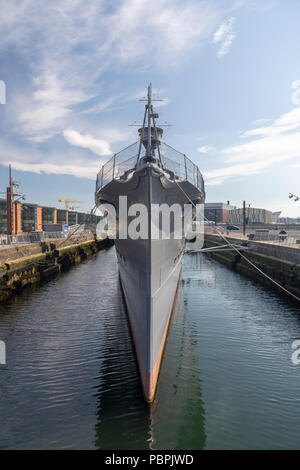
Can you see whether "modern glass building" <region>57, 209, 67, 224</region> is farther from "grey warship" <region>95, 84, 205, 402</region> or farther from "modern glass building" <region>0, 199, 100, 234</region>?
"grey warship" <region>95, 84, 205, 402</region>

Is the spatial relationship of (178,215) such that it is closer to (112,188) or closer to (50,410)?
(112,188)

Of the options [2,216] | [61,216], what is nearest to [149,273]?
[2,216]

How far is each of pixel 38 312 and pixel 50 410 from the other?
8121 mm

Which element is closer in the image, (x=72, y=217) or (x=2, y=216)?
(x=2, y=216)

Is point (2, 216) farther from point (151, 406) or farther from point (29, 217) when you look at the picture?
point (151, 406)

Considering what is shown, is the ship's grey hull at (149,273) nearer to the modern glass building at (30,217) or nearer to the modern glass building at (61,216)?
the modern glass building at (30,217)

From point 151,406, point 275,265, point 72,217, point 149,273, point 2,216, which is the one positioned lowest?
point 151,406

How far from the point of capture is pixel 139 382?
735cm

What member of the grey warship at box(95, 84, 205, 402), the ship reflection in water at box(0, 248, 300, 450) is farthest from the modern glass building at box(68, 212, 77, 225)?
the grey warship at box(95, 84, 205, 402)

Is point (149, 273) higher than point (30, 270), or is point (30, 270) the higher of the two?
point (149, 273)

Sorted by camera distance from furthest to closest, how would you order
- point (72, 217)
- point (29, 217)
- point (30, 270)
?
point (72, 217) < point (29, 217) < point (30, 270)

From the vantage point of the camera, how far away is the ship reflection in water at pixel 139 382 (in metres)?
5.52

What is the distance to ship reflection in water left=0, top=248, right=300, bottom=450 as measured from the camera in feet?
18.1

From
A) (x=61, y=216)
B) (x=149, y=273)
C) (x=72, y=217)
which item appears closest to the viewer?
(x=149, y=273)
